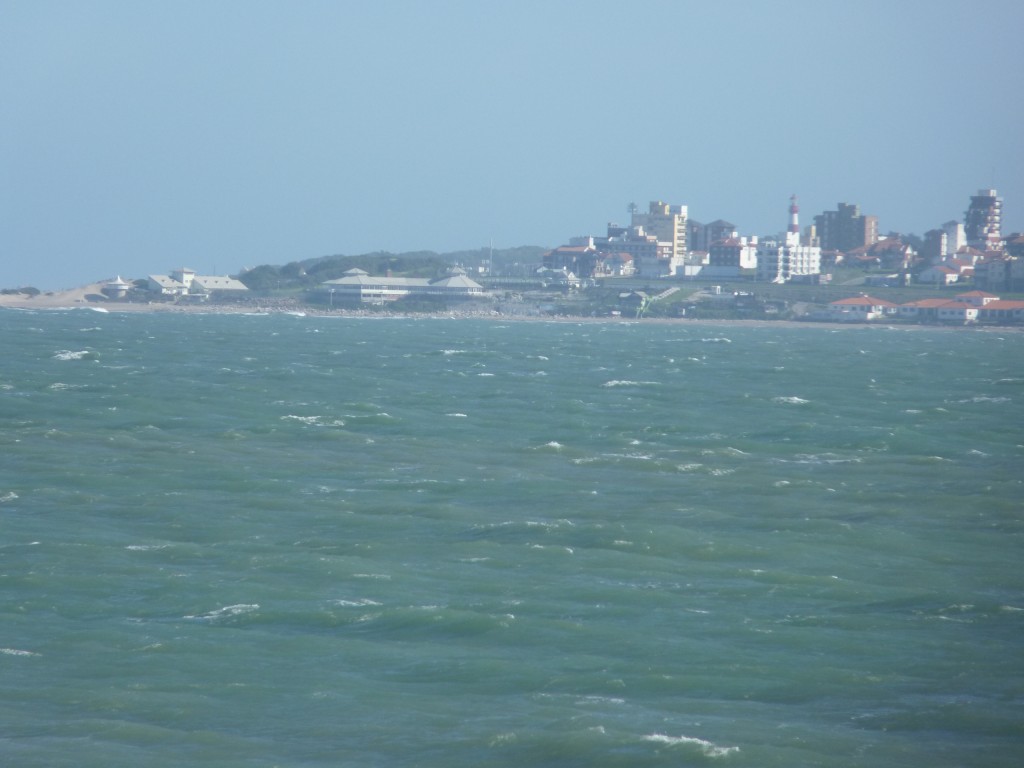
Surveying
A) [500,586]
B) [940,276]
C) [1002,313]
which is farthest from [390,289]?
[500,586]

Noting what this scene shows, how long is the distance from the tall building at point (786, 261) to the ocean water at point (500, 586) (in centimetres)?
9750

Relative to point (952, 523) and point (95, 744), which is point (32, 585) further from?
point (952, 523)

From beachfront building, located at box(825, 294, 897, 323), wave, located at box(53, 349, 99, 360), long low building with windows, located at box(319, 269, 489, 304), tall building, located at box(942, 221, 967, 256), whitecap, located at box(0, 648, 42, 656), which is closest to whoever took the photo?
whitecap, located at box(0, 648, 42, 656)

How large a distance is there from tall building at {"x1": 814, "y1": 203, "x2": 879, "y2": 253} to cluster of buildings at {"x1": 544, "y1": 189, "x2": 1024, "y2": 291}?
120mm

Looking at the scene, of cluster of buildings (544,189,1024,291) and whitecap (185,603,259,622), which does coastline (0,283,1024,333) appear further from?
whitecap (185,603,259,622)

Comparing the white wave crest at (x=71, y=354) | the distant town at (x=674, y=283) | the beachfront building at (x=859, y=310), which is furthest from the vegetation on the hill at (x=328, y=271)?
the white wave crest at (x=71, y=354)

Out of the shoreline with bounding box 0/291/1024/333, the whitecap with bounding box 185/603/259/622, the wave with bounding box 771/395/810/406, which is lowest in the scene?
A: the shoreline with bounding box 0/291/1024/333

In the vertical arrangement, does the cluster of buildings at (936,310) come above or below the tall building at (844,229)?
below

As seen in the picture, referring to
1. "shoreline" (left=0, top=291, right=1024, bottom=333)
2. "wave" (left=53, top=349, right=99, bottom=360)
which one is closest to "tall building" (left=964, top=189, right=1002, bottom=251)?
"shoreline" (left=0, top=291, right=1024, bottom=333)

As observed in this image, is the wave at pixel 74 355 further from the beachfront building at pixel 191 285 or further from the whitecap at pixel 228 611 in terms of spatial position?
the beachfront building at pixel 191 285

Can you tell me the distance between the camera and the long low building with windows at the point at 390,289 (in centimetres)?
12388

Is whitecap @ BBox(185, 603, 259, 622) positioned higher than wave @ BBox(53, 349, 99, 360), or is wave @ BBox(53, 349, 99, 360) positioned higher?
wave @ BBox(53, 349, 99, 360)

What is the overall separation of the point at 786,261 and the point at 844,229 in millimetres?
42486

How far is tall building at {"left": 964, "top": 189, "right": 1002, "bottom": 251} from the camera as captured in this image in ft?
545
